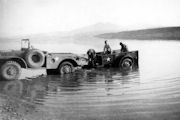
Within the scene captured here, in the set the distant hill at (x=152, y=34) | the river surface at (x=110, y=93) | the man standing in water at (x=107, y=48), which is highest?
the distant hill at (x=152, y=34)

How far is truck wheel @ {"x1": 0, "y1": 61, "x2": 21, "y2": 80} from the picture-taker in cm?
419

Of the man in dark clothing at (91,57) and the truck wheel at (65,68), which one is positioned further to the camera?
the truck wheel at (65,68)

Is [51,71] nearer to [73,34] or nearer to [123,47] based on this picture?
[73,34]

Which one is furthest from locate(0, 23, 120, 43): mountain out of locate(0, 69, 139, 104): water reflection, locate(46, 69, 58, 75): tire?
locate(46, 69, 58, 75): tire

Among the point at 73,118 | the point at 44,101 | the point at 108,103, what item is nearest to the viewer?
the point at 73,118

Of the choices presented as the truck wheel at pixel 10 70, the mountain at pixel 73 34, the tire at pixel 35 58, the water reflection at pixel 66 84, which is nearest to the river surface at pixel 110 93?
the water reflection at pixel 66 84

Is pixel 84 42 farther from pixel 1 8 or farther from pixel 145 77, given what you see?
pixel 1 8

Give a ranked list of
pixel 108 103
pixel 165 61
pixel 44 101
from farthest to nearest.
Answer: pixel 165 61, pixel 44 101, pixel 108 103

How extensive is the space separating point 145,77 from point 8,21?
2.14 meters

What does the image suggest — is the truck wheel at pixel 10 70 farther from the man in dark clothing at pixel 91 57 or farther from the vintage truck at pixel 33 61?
the man in dark clothing at pixel 91 57

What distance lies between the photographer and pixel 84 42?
3.86 meters

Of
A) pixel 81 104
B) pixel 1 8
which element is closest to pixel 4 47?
pixel 1 8

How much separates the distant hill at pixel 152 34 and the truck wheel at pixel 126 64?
0.74m

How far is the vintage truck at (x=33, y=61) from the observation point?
13.8 feet
